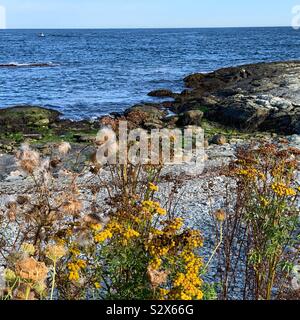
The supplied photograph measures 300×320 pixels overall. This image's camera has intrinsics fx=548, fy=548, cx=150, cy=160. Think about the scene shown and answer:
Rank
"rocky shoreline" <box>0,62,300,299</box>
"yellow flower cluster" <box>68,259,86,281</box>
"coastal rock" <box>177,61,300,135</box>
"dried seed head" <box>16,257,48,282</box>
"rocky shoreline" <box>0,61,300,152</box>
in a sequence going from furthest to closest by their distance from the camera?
"coastal rock" <box>177,61,300,135</box> < "rocky shoreline" <box>0,61,300,152</box> < "rocky shoreline" <box>0,62,300,299</box> < "yellow flower cluster" <box>68,259,86,281</box> < "dried seed head" <box>16,257,48,282</box>

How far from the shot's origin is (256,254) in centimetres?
487

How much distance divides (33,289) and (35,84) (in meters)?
36.5

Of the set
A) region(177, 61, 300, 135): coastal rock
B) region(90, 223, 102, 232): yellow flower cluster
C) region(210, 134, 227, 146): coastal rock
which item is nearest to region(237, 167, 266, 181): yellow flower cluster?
region(90, 223, 102, 232): yellow flower cluster

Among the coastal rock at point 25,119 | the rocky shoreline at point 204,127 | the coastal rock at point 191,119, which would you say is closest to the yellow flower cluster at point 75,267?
the rocky shoreline at point 204,127

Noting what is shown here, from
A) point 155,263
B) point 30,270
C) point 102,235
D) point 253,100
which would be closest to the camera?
point 30,270

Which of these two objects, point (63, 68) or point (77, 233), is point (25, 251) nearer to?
point (77, 233)

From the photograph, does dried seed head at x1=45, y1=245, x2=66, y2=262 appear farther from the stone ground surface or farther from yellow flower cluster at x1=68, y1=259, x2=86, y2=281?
the stone ground surface

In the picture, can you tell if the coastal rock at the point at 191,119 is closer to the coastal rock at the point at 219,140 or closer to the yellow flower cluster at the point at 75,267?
the coastal rock at the point at 219,140

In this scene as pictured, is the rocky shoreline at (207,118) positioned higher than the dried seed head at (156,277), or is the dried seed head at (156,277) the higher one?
the dried seed head at (156,277)

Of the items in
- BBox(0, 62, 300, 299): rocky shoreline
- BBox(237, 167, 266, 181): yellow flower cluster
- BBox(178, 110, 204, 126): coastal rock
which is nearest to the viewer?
BBox(237, 167, 266, 181): yellow flower cluster

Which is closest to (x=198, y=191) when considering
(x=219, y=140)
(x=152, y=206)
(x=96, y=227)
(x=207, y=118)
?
(x=219, y=140)

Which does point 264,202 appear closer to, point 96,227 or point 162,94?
point 96,227

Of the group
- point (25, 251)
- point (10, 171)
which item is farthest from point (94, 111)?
point (25, 251)

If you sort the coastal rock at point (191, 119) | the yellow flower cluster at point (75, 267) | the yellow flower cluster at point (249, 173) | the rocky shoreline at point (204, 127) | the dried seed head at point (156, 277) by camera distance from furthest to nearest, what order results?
the coastal rock at point (191, 119)
the rocky shoreline at point (204, 127)
the yellow flower cluster at point (249, 173)
the yellow flower cluster at point (75, 267)
the dried seed head at point (156, 277)
